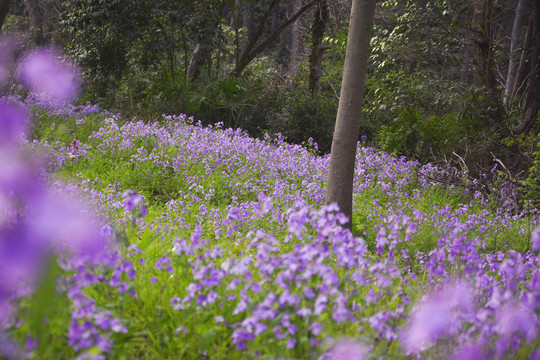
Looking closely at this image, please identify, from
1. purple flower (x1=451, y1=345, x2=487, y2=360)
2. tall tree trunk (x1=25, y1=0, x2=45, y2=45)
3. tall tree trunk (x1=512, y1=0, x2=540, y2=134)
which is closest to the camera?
purple flower (x1=451, y1=345, x2=487, y2=360)

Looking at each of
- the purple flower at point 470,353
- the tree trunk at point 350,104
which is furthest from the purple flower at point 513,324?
the tree trunk at point 350,104

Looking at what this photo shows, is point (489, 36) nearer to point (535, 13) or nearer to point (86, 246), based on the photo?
point (535, 13)

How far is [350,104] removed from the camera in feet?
15.7

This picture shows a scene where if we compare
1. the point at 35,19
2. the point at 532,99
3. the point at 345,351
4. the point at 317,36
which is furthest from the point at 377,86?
the point at 35,19

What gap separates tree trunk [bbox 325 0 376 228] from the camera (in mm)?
4633

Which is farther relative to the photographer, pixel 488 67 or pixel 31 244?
pixel 488 67

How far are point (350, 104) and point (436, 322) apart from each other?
3178 millimetres

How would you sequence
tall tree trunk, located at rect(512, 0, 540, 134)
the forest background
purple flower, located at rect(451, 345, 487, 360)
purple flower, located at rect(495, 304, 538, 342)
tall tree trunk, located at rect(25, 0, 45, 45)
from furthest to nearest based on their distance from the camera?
tall tree trunk, located at rect(25, 0, 45, 45) < tall tree trunk, located at rect(512, 0, 540, 134) < the forest background < purple flower, located at rect(495, 304, 538, 342) < purple flower, located at rect(451, 345, 487, 360)

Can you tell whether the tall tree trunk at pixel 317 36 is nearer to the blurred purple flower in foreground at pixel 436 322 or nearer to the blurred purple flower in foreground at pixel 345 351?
the blurred purple flower in foreground at pixel 436 322

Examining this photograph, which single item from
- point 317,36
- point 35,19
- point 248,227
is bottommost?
point 248,227

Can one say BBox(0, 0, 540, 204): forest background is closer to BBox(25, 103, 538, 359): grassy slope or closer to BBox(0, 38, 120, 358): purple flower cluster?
BBox(25, 103, 538, 359): grassy slope

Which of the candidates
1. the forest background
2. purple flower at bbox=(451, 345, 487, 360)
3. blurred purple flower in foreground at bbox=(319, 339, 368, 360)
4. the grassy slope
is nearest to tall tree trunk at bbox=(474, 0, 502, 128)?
the forest background

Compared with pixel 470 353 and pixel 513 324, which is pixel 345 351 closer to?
pixel 470 353

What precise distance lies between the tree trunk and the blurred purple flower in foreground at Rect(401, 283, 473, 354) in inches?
99.0
